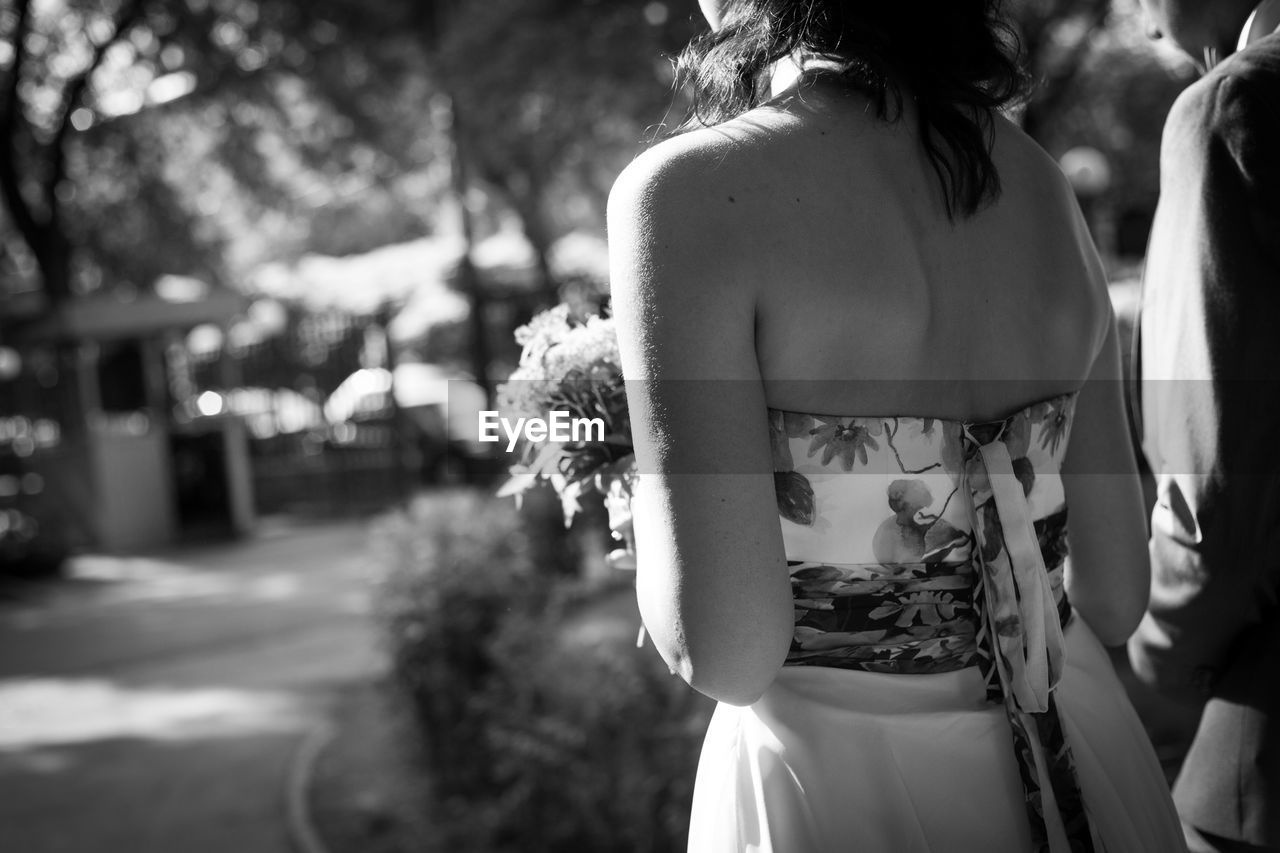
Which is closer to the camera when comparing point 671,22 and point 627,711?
point 627,711

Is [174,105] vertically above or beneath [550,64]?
above

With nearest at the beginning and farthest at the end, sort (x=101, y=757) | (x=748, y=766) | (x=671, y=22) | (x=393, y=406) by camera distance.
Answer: (x=748, y=766) → (x=101, y=757) → (x=671, y=22) → (x=393, y=406)

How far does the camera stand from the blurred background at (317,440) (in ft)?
16.3

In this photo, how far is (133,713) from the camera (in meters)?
7.19

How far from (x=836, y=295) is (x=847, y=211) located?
4.1 inches

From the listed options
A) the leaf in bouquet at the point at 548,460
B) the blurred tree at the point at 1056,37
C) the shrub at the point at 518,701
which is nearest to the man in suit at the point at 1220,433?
the leaf in bouquet at the point at 548,460

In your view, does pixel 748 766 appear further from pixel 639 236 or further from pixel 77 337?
pixel 77 337

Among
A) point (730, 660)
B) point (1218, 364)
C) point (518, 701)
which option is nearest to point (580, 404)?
point (730, 660)

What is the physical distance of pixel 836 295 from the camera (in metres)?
1.26

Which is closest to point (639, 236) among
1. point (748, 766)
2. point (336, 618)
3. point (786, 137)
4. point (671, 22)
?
point (786, 137)

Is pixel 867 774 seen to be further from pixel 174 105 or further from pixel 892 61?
pixel 174 105

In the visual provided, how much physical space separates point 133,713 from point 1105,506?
22.8 ft

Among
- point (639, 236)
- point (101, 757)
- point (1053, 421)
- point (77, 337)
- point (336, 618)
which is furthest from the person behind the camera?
point (77, 337)

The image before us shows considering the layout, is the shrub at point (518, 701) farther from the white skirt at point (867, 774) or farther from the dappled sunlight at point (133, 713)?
the white skirt at point (867, 774)
